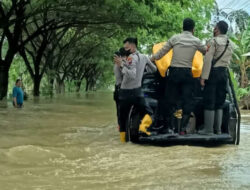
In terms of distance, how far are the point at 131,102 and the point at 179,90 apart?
2.56 feet

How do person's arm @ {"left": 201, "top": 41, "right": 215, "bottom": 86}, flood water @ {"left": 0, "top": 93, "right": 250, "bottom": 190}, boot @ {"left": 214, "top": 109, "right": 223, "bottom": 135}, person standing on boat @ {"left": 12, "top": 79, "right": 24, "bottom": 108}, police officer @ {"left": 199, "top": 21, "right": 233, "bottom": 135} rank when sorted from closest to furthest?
1. flood water @ {"left": 0, "top": 93, "right": 250, "bottom": 190}
2. person's arm @ {"left": 201, "top": 41, "right": 215, "bottom": 86}
3. police officer @ {"left": 199, "top": 21, "right": 233, "bottom": 135}
4. boot @ {"left": 214, "top": 109, "right": 223, "bottom": 135}
5. person standing on boat @ {"left": 12, "top": 79, "right": 24, "bottom": 108}

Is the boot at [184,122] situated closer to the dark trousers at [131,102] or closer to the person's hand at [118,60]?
the dark trousers at [131,102]

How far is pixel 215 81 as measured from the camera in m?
7.13

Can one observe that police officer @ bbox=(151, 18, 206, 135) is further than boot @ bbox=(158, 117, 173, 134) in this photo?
No

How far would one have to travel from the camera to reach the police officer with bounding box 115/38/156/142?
7.12 meters

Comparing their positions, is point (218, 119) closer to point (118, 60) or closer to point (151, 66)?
point (151, 66)

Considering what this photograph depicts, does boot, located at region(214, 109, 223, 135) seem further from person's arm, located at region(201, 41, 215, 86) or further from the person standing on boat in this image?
the person standing on boat

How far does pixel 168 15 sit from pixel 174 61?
37.4 ft

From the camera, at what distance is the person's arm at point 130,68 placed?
7.13m

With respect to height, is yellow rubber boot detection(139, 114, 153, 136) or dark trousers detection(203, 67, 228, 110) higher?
dark trousers detection(203, 67, 228, 110)

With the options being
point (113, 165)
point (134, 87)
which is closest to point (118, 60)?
point (134, 87)

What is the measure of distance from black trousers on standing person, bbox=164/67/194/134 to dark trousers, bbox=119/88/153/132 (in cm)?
35

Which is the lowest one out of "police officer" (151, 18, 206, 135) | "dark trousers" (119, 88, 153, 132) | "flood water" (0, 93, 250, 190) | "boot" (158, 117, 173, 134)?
"flood water" (0, 93, 250, 190)

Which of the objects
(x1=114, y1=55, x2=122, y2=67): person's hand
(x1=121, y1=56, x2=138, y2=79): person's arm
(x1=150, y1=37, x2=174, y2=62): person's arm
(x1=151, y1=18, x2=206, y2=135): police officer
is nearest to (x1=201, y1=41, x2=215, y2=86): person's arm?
(x1=151, y1=18, x2=206, y2=135): police officer
